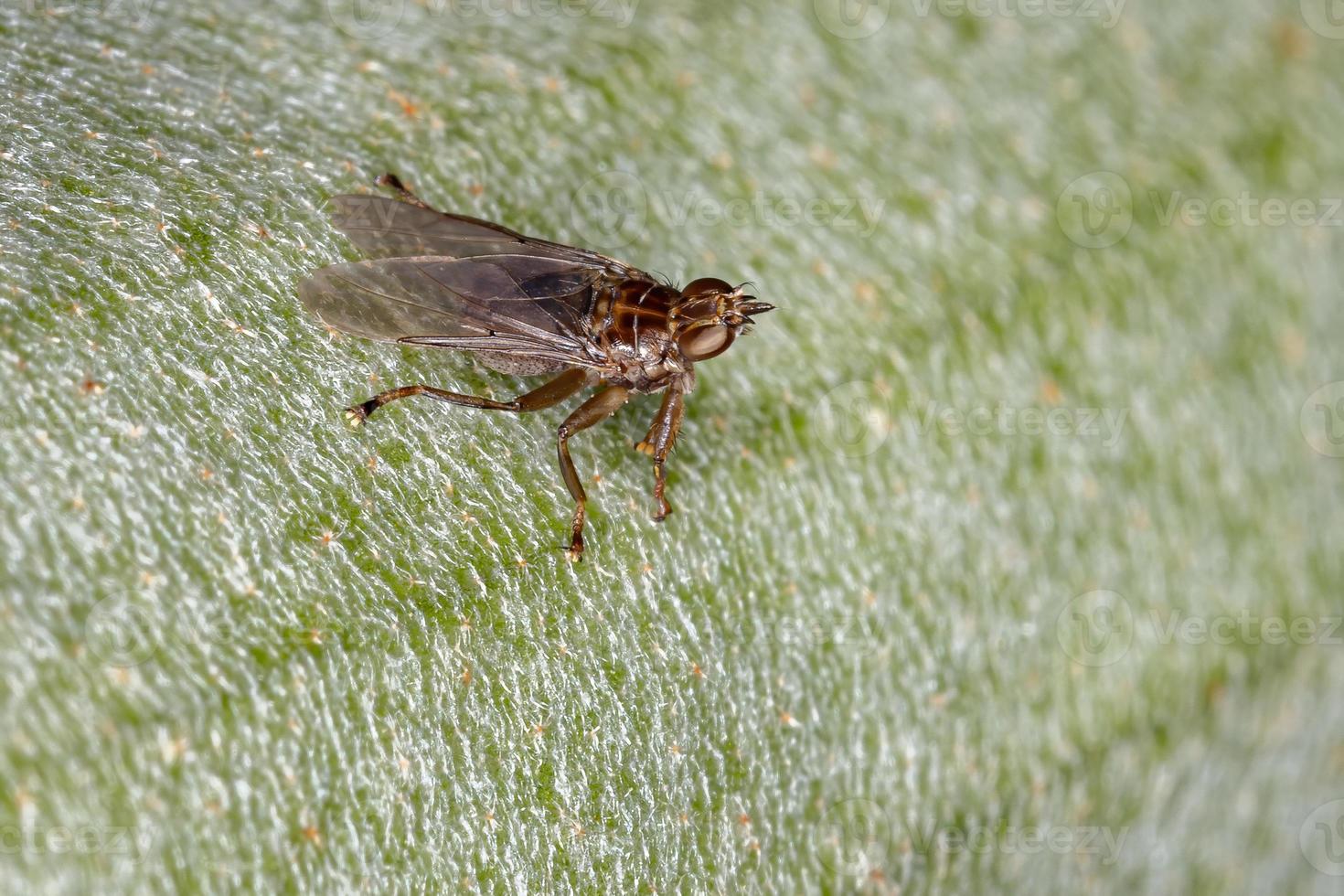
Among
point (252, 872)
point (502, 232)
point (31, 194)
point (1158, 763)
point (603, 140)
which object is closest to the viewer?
point (252, 872)

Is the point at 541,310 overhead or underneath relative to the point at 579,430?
overhead

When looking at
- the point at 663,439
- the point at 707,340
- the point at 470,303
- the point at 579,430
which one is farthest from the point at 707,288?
the point at 470,303

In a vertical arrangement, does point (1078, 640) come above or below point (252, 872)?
above

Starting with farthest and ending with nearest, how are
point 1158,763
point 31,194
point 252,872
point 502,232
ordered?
point 1158,763 → point 502,232 → point 31,194 → point 252,872

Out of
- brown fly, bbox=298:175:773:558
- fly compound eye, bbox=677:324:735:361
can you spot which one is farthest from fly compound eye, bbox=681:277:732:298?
fly compound eye, bbox=677:324:735:361

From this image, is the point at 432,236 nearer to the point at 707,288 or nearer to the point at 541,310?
the point at 541,310

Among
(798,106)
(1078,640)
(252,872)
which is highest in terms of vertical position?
(798,106)

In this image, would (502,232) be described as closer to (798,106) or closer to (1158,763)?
(798,106)

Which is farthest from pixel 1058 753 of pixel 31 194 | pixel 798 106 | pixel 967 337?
pixel 31 194
